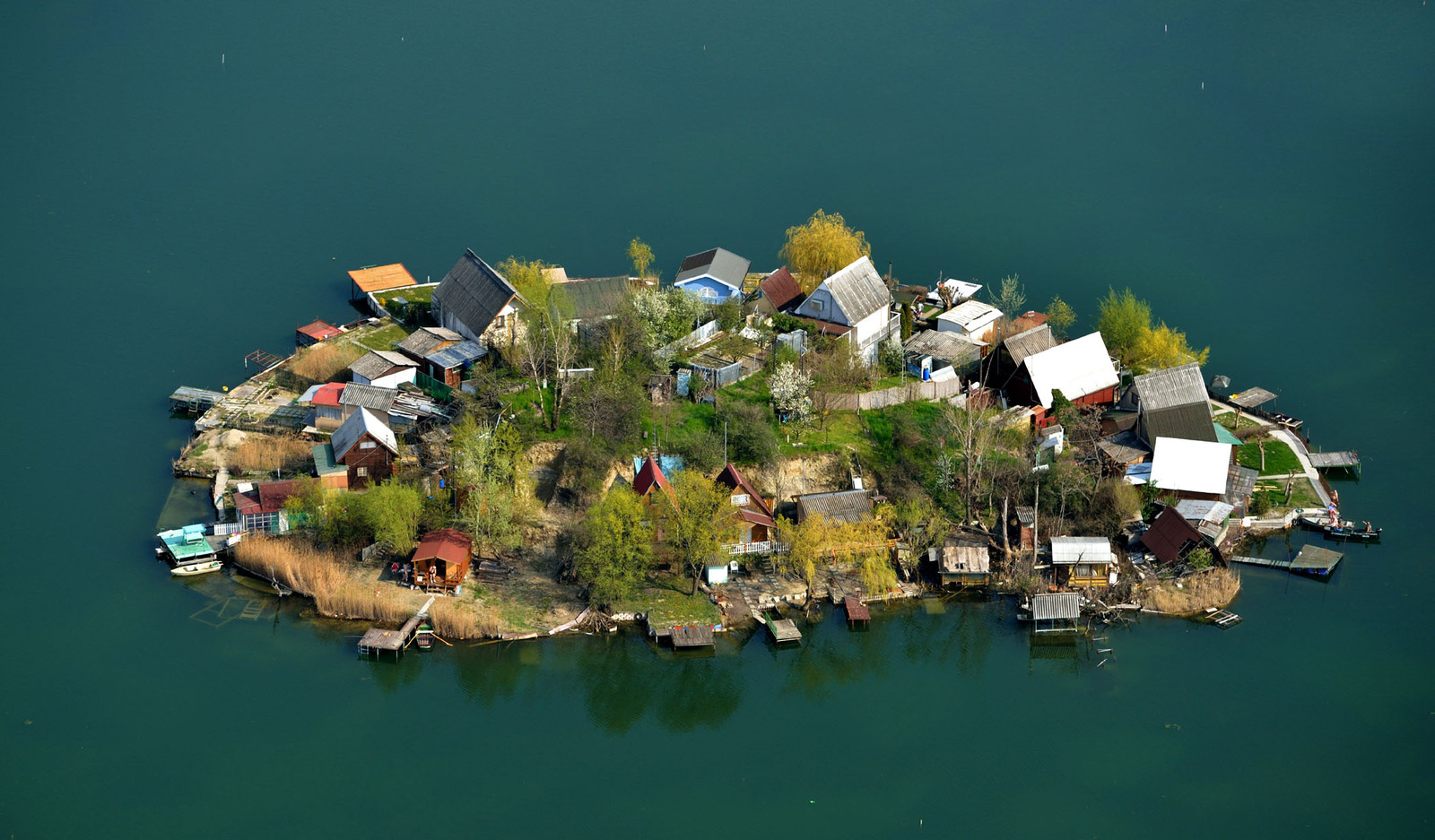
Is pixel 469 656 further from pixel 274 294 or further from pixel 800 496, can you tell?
pixel 274 294

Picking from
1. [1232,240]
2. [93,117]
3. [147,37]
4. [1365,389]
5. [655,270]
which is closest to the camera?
[1365,389]

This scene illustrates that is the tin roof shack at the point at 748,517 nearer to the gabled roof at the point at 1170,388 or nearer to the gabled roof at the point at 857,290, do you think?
the gabled roof at the point at 857,290

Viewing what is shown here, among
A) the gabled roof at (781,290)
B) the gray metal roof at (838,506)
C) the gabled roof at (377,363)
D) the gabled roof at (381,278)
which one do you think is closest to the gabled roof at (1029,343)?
the gabled roof at (781,290)

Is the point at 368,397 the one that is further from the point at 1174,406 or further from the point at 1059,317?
the point at 1174,406

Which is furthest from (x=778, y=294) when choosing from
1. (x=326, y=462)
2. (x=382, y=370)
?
(x=326, y=462)

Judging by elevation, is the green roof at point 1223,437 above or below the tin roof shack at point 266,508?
above

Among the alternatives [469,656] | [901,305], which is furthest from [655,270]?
[469,656]
